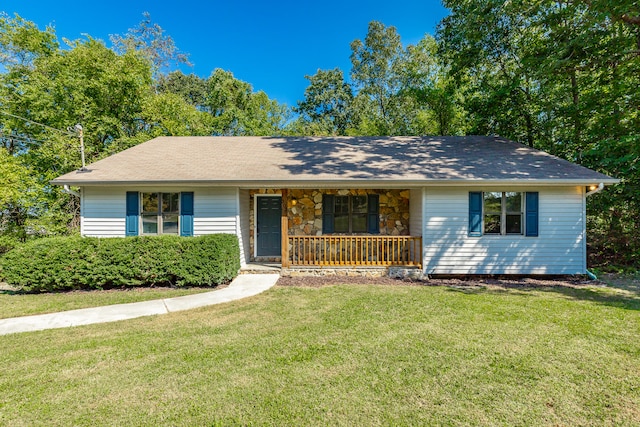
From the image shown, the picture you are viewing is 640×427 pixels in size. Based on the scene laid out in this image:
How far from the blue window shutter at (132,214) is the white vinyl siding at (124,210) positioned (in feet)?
0.41

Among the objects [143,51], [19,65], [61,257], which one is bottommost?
[61,257]

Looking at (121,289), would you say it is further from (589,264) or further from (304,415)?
(589,264)

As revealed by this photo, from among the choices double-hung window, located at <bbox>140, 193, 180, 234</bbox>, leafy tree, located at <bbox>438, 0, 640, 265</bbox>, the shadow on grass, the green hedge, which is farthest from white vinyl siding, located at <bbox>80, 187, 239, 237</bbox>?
leafy tree, located at <bbox>438, 0, 640, 265</bbox>

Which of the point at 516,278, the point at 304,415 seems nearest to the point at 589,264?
the point at 516,278

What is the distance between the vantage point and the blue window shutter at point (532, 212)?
24.6 feet

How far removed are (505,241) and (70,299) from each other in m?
9.95

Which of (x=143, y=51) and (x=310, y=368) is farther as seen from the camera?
(x=143, y=51)

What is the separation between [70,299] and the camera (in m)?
5.91

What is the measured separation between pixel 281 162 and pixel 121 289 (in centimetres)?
503

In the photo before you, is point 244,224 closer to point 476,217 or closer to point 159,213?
point 159,213

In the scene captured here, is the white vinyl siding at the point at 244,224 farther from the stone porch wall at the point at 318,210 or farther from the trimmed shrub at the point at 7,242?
the trimmed shrub at the point at 7,242

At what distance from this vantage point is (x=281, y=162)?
862 cm

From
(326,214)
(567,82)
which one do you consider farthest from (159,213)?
(567,82)

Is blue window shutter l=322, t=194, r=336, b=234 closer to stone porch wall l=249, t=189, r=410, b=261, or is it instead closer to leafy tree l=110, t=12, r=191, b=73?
stone porch wall l=249, t=189, r=410, b=261
